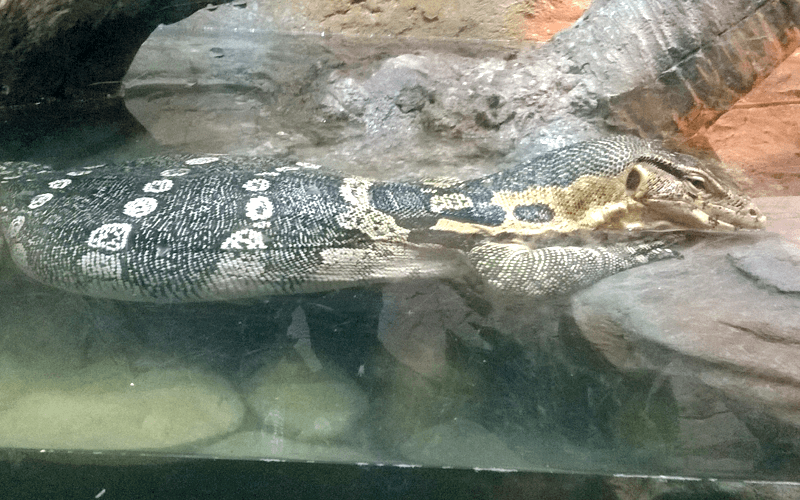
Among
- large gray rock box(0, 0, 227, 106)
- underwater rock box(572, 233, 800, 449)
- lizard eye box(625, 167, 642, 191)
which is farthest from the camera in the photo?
large gray rock box(0, 0, 227, 106)

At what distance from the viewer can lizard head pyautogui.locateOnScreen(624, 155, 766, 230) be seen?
426 cm

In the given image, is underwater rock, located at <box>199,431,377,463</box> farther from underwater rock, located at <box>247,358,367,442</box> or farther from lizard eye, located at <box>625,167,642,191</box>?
lizard eye, located at <box>625,167,642,191</box>

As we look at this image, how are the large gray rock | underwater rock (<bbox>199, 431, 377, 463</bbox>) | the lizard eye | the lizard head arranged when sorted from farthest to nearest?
the large gray rock → the lizard eye → the lizard head → underwater rock (<bbox>199, 431, 377, 463</bbox>)

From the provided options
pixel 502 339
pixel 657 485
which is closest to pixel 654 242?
pixel 502 339

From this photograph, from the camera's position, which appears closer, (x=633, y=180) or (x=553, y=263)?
(x=553, y=263)

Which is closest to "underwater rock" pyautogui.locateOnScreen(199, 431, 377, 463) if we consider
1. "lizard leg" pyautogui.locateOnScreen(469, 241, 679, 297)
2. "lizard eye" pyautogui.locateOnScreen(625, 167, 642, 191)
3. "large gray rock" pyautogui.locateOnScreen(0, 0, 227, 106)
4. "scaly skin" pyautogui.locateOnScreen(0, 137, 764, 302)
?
"scaly skin" pyautogui.locateOnScreen(0, 137, 764, 302)

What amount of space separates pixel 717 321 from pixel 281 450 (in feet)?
6.75

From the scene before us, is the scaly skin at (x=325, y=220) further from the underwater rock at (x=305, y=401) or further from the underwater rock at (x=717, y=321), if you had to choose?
the underwater rock at (x=305, y=401)

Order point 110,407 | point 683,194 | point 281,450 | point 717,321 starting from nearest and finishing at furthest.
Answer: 1. point 281,450
2. point 110,407
3. point 717,321
4. point 683,194

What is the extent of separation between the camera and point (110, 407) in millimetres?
2893

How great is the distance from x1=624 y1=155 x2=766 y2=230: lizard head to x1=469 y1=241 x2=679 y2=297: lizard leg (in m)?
0.37

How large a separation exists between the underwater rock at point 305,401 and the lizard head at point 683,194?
2515 mm

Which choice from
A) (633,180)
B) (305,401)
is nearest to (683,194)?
(633,180)

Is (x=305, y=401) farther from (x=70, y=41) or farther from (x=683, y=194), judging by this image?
(x=70, y=41)
